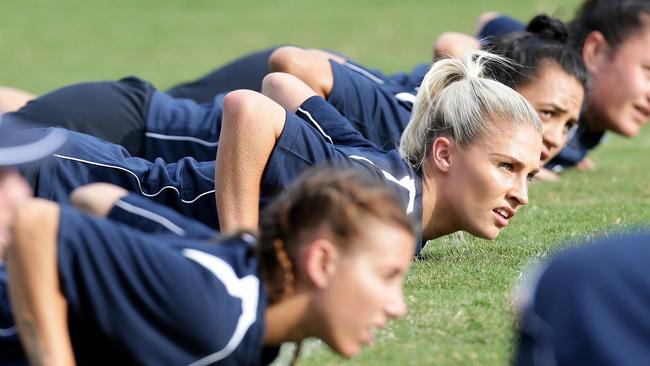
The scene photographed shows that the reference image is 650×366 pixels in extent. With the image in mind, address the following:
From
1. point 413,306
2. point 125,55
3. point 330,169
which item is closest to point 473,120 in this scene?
point 413,306

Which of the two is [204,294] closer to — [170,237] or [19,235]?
[170,237]

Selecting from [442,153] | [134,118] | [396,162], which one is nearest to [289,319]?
[396,162]

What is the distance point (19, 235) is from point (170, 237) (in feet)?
1.43

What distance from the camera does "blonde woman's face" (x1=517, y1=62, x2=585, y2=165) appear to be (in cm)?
557

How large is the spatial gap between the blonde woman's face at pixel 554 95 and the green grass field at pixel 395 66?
1.63ft

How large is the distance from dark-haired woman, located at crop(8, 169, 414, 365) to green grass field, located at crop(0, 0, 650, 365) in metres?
0.66

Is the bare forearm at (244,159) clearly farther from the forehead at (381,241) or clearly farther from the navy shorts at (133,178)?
the forehead at (381,241)

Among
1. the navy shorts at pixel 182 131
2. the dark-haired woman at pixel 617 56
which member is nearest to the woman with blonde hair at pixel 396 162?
the navy shorts at pixel 182 131

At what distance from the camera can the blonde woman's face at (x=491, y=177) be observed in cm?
438

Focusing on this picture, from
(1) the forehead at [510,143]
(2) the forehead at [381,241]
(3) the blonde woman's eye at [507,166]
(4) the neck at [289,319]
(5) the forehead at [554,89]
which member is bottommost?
(5) the forehead at [554,89]

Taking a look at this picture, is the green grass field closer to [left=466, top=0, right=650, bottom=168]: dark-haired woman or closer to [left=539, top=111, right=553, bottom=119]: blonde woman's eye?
[left=466, top=0, right=650, bottom=168]: dark-haired woman

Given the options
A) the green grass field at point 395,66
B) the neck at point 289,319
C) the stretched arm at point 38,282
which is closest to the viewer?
the stretched arm at point 38,282

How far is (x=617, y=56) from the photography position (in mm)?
6875

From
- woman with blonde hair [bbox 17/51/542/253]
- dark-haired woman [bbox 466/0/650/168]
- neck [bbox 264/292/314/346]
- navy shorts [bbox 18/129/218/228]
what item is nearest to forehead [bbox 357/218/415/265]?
neck [bbox 264/292/314/346]
